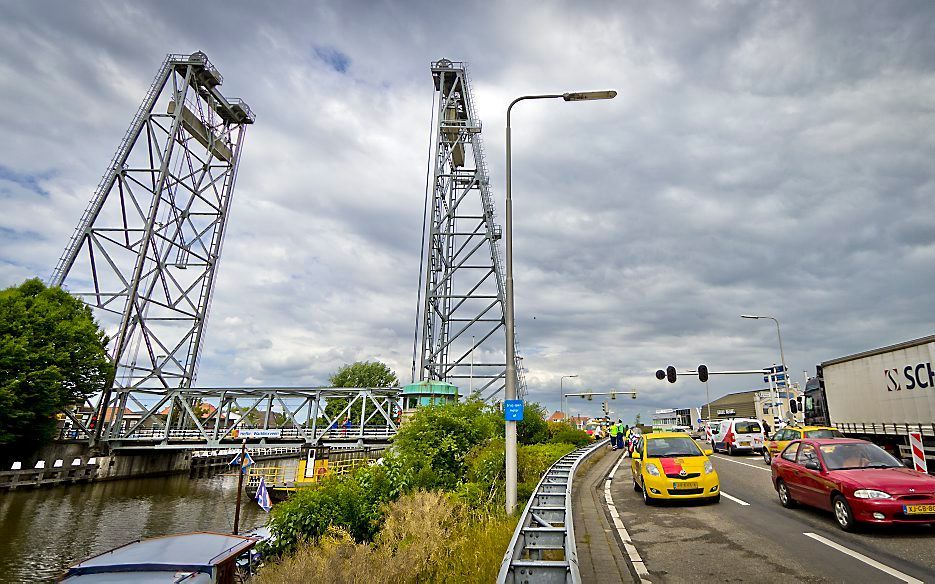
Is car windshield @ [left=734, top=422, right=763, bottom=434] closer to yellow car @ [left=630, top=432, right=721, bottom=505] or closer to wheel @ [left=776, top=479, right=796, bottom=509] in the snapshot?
yellow car @ [left=630, top=432, right=721, bottom=505]

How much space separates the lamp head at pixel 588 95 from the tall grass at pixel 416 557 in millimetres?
8478

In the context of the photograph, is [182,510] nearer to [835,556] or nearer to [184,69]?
[835,556]

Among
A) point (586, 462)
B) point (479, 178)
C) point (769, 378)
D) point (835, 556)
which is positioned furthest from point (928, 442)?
point (479, 178)

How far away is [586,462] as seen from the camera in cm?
1997

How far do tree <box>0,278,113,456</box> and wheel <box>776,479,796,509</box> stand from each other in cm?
3555

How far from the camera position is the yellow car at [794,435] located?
602 inches

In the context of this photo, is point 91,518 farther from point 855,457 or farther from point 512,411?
point 855,457

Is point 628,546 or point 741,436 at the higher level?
point 741,436

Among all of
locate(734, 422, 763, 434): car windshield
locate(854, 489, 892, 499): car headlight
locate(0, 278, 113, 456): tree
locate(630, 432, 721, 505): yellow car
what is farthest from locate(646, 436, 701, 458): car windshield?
locate(0, 278, 113, 456): tree

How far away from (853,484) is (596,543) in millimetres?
4129

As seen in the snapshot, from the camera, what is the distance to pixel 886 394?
46.3 feet

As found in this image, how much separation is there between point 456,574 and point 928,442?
13.6 metres

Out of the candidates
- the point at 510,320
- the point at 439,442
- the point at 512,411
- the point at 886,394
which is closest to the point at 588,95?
the point at 510,320

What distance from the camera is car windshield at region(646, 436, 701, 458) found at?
1122 centimetres
